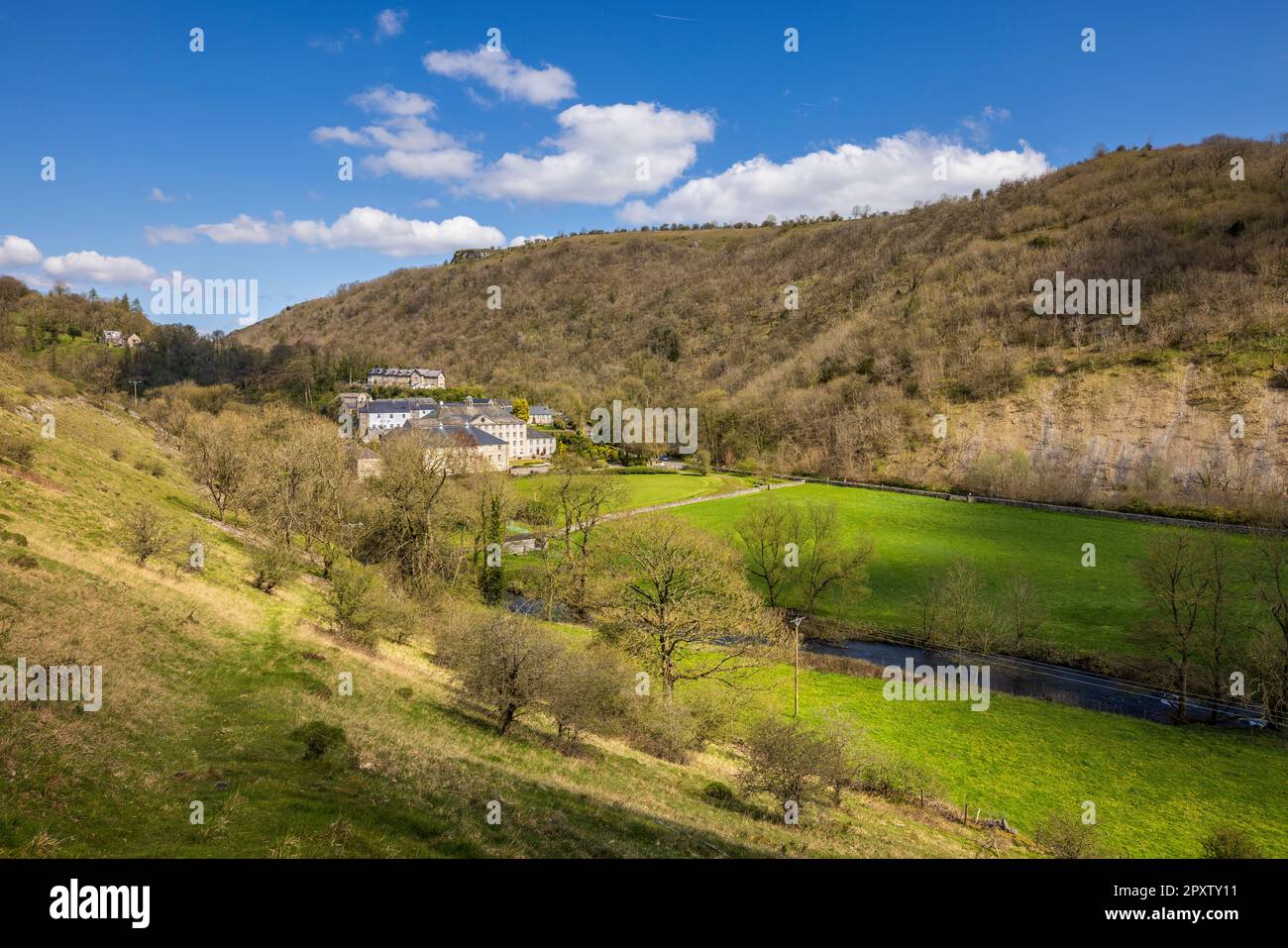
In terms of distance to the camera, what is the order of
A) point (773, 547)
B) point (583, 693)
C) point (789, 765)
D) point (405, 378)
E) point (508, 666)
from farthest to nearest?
point (405, 378) < point (773, 547) < point (583, 693) < point (508, 666) < point (789, 765)

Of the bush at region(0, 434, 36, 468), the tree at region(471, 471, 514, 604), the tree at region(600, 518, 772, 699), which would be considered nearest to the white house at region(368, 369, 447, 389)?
the tree at region(471, 471, 514, 604)

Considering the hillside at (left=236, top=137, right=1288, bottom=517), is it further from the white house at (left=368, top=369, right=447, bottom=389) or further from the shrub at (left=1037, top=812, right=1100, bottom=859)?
the shrub at (left=1037, top=812, right=1100, bottom=859)

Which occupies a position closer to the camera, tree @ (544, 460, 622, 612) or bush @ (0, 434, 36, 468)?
bush @ (0, 434, 36, 468)

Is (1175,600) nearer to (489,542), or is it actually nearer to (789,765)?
(789,765)

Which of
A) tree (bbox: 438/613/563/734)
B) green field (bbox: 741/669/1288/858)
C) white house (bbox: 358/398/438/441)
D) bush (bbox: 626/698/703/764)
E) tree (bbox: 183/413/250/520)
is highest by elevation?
white house (bbox: 358/398/438/441)

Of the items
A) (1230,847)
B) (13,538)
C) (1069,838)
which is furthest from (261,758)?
(1230,847)

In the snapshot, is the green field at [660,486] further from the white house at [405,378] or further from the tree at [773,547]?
the white house at [405,378]
